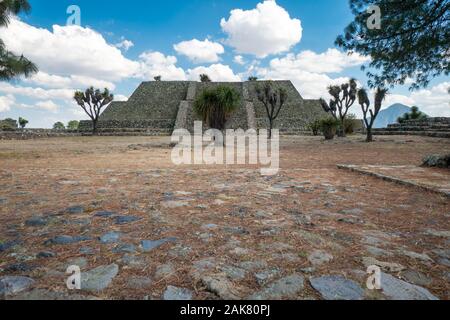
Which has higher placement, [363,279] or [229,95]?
[229,95]

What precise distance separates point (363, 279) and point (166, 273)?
1.16 m

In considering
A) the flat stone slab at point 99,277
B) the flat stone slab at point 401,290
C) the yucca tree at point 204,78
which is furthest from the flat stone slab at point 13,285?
the yucca tree at point 204,78

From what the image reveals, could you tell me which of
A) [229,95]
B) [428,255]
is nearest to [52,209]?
[428,255]

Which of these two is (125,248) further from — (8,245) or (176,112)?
(176,112)

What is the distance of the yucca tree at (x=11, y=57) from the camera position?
903 cm

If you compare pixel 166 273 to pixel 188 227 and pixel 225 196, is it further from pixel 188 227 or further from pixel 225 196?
pixel 225 196

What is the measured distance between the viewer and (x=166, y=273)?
165 centimetres

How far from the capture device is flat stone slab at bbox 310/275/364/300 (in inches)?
56.5

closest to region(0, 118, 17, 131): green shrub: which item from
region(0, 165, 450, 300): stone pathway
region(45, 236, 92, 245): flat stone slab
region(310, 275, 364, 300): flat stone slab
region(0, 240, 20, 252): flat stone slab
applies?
region(0, 165, 450, 300): stone pathway

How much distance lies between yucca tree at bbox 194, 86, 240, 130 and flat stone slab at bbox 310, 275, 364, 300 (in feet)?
45.5

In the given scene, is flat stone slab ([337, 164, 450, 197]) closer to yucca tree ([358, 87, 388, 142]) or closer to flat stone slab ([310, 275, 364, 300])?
flat stone slab ([310, 275, 364, 300])

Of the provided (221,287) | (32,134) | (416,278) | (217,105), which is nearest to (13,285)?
(221,287)

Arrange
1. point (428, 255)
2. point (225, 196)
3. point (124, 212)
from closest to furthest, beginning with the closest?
point (428, 255) < point (124, 212) < point (225, 196)

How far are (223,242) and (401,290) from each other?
1.15 m
